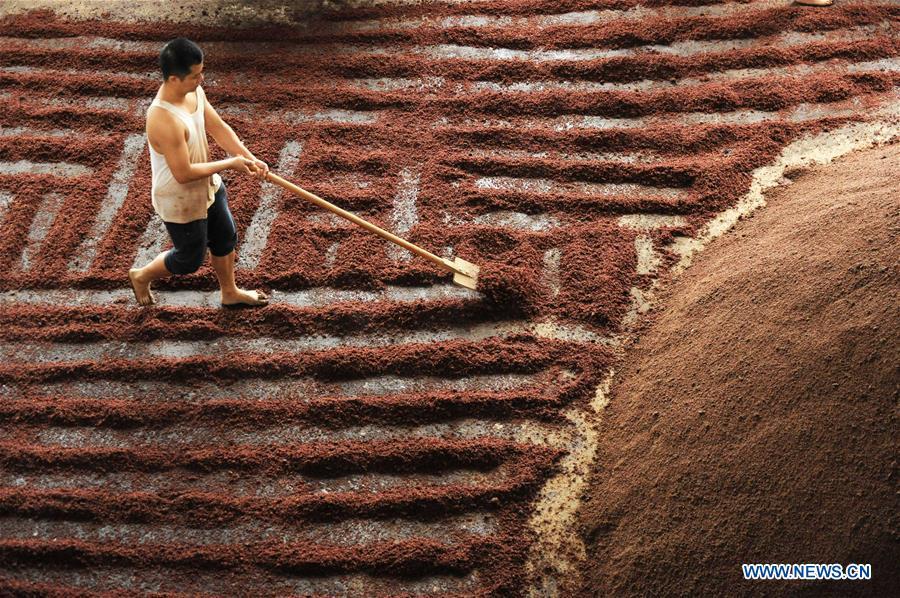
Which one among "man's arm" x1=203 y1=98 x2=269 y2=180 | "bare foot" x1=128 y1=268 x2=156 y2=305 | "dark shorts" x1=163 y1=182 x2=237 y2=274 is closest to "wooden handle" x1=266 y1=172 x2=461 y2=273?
"man's arm" x1=203 y1=98 x2=269 y2=180

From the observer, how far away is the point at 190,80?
3.36 meters

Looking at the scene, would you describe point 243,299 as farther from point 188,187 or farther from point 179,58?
point 179,58

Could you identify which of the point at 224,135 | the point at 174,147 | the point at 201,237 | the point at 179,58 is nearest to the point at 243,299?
the point at 201,237

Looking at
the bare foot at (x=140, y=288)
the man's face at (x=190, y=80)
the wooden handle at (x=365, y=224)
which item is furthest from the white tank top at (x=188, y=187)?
the bare foot at (x=140, y=288)

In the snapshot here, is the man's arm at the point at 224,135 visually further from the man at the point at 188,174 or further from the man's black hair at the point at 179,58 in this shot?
the man's black hair at the point at 179,58

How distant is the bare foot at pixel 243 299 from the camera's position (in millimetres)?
4191

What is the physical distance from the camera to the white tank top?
3.59 metres

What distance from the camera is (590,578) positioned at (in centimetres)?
331

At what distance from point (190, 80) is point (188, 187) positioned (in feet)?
1.59

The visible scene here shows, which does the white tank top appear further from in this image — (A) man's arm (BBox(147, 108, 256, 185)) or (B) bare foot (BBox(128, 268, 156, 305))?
(B) bare foot (BBox(128, 268, 156, 305))

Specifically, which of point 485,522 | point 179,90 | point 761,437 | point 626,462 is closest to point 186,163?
point 179,90

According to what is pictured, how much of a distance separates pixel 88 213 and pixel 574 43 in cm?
307

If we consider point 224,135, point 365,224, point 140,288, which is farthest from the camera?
point 140,288

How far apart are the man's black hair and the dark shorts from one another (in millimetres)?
690
